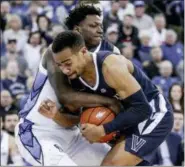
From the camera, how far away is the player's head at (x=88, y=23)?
612 cm

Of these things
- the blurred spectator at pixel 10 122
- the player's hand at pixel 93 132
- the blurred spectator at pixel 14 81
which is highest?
the player's hand at pixel 93 132

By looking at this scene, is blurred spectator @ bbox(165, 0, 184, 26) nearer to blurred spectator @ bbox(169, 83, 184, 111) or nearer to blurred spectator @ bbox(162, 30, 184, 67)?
blurred spectator @ bbox(162, 30, 184, 67)

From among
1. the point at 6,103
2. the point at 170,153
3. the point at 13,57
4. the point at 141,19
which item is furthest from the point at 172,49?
the point at 170,153

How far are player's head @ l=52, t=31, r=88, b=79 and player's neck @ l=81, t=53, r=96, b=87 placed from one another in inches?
1.7

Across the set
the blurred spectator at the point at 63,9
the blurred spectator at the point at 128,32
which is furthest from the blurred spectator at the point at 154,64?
the blurred spectator at the point at 63,9

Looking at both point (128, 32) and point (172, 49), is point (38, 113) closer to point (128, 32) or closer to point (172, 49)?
point (172, 49)

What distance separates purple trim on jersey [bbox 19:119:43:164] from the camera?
6109mm

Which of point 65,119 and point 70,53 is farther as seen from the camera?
point 65,119

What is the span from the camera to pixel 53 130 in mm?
6152

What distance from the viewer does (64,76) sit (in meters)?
5.94

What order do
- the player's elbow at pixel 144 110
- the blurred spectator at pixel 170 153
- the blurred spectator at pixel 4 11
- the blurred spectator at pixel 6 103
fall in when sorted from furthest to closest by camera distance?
the blurred spectator at pixel 4 11, the blurred spectator at pixel 6 103, the blurred spectator at pixel 170 153, the player's elbow at pixel 144 110

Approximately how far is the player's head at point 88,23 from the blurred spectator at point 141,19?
6730mm

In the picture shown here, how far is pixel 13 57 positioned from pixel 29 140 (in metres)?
5.65

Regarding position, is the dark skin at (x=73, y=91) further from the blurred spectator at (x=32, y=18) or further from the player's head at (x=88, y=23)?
the blurred spectator at (x=32, y=18)
